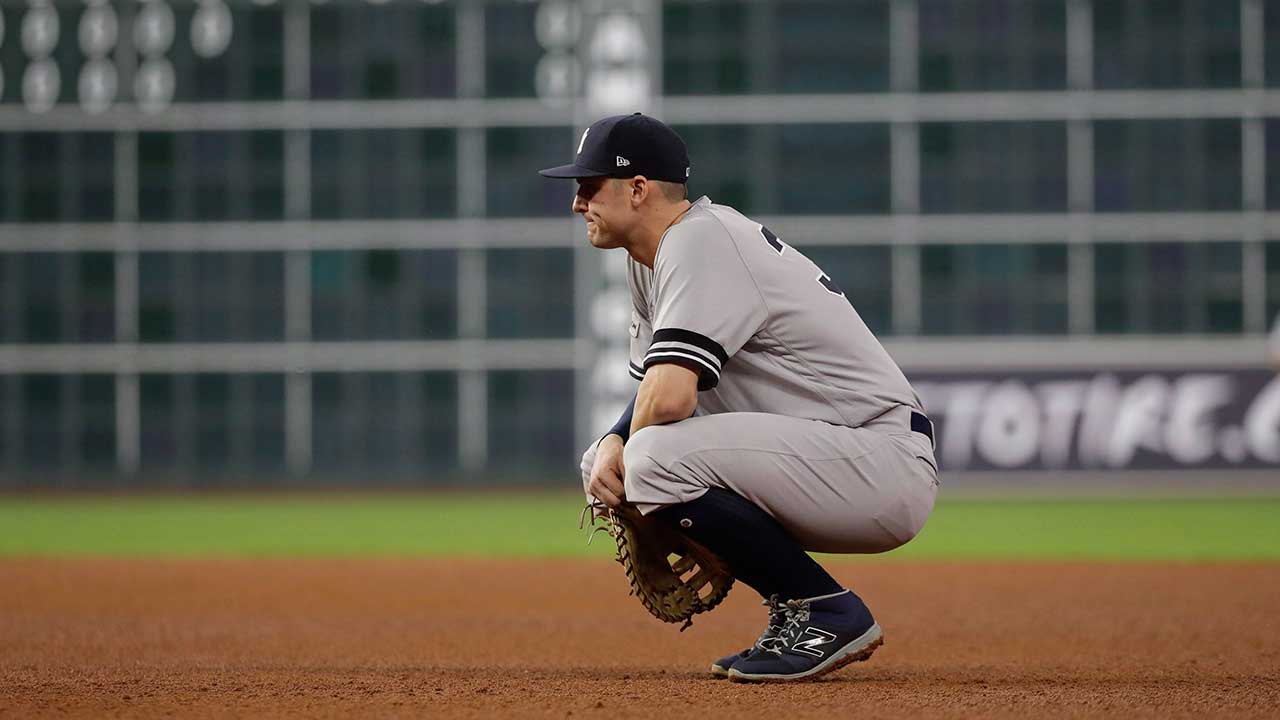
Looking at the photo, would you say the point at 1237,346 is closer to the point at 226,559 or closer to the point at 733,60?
the point at 733,60

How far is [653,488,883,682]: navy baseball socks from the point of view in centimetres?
369

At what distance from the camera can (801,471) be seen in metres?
3.70

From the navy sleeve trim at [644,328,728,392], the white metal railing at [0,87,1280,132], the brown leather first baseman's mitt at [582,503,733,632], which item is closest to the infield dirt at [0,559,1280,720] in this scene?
the brown leather first baseman's mitt at [582,503,733,632]

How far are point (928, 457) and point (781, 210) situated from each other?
11974 mm

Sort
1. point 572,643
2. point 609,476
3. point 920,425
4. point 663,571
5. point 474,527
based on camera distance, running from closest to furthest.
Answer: point 609,476
point 920,425
point 663,571
point 572,643
point 474,527

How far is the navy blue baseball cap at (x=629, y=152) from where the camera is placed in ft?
12.2

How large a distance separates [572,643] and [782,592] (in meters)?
1.40

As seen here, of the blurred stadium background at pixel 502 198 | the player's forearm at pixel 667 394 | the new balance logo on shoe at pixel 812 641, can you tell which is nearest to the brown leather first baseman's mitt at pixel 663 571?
the new balance logo on shoe at pixel 812 641

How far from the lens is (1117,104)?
15562 mm

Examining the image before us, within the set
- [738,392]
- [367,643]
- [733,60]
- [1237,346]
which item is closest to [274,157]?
[733,60]

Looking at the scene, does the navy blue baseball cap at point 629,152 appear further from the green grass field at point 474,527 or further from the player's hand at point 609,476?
the green grass field at point 474,527

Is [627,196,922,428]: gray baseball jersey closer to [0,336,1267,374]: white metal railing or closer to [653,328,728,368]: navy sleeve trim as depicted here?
[653,328,728,368]: navy sleeve trim

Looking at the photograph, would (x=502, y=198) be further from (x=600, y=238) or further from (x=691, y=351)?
(x=691, y=351)

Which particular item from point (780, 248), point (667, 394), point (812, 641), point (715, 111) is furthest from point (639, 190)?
point (715, 111)
